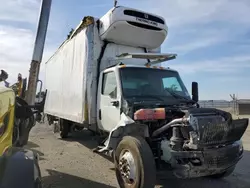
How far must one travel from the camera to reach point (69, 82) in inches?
364

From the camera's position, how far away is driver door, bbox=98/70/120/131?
6.21 meters

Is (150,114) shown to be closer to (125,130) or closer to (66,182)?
(125,130)

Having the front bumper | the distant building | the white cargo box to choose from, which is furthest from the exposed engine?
the distant building

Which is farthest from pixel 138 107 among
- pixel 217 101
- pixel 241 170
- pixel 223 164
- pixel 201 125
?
pixel 217 101

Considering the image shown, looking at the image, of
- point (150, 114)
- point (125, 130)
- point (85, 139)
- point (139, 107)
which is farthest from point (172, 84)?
point (85, 139)

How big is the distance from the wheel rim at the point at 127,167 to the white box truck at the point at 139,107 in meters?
0.02

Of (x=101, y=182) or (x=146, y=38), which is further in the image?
(x=146, y=38)

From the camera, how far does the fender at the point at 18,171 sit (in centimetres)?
267

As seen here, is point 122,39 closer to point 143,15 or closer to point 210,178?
point 143,15

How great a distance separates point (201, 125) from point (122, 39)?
387cm

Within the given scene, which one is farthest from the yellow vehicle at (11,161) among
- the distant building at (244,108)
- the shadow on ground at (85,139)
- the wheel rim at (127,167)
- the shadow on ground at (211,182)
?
the distant building at (244,108)

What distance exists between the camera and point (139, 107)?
18.5 feet

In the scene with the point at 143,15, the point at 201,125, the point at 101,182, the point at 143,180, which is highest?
the point at 143,15

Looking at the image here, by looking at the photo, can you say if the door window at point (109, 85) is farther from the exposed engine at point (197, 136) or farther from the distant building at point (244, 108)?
the distant building at point (244, 108)
